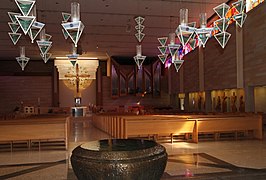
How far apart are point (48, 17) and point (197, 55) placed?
24.2 feet

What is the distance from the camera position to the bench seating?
19.8 feet

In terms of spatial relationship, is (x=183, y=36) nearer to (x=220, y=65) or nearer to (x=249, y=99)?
(x=249, y=99)

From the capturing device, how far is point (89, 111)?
678 inches

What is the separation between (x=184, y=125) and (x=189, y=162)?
78.3 inches

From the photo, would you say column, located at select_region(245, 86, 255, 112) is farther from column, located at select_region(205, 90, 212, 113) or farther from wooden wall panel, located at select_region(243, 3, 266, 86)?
column, located at select_region(205, 90, 212, 113)

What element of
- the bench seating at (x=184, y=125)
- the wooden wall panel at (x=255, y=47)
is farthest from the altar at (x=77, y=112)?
the wooden wall panel at (x=255, y=47)

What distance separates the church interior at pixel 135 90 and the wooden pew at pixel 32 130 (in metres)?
0.02

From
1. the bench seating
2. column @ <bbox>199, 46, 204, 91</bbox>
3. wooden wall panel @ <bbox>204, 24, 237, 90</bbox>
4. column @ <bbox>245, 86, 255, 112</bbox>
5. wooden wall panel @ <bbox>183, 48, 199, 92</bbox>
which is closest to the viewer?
the bench seating

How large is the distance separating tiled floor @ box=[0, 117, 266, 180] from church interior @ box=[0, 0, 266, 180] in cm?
2

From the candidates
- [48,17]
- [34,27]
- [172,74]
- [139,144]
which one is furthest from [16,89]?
[139,144]

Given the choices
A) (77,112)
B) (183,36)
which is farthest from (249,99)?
(77,112)

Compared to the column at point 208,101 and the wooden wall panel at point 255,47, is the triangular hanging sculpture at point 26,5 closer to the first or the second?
the wooden wall panel at point 255,47

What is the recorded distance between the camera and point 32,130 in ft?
18.7

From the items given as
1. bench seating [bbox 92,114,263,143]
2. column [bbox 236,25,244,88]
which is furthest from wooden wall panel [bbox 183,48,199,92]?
bench seating [bbox 92,114,263,143]
